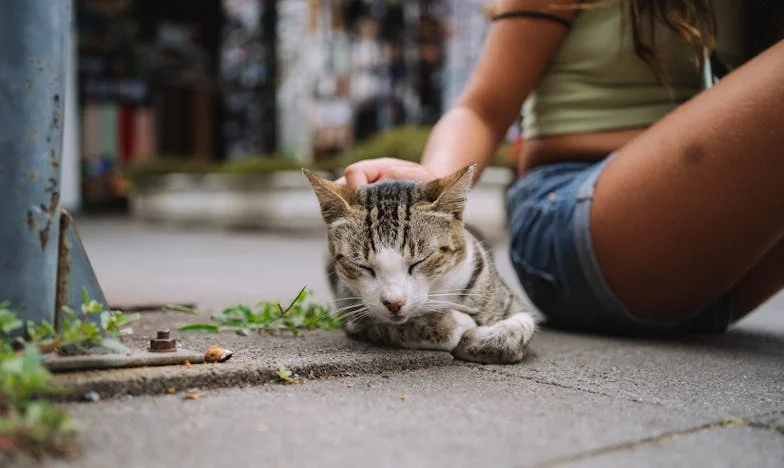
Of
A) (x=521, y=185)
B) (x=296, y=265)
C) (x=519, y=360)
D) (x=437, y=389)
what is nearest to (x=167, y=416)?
(x=437, y=389)

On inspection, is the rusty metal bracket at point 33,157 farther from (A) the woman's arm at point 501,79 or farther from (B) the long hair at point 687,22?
(B) the long hair at point 687,22

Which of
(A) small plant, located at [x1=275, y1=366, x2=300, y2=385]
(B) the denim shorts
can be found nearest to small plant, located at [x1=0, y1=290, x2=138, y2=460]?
(A) small plant, located at [x1=275, y1=366, x2=300, y2=385]

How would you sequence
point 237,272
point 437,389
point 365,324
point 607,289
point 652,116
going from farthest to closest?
1. point 237,272
2. point 652,116
3. point 607,289
4. point 365,324
5. point 437,389

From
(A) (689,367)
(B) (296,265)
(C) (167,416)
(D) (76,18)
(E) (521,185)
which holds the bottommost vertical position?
(B) (296,265)

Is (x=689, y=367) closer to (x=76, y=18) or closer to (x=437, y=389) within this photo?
(x=437, y=389)

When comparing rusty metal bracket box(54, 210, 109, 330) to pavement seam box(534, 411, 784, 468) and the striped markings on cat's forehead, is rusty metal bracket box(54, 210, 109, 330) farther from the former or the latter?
pavement seam box(534, 411, 784, 468)

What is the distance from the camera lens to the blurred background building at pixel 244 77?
40.5 ft

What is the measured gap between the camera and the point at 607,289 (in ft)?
8.12

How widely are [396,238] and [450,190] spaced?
20 centimetres

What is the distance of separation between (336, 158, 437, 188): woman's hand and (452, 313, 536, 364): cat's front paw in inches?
20.4

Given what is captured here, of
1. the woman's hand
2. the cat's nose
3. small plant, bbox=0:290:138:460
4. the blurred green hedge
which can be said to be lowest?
the blurred green hedge

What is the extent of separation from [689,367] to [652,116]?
96 centimetres

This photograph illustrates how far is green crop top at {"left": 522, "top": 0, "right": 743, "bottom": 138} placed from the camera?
2.67m

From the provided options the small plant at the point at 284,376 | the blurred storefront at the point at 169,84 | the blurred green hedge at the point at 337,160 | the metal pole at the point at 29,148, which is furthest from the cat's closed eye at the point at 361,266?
the blurred storefront at the point at 169,84
